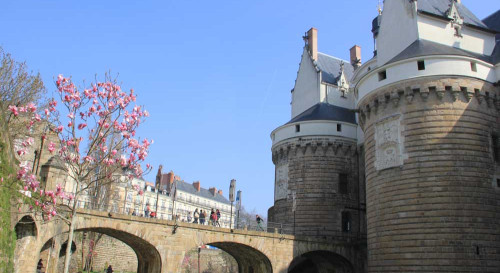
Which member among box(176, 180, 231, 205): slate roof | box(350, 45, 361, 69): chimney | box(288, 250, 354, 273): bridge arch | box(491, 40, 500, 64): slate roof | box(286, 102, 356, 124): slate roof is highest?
box(350, 45, 361, 69): chimney

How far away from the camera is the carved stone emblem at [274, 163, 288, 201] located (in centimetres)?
3123

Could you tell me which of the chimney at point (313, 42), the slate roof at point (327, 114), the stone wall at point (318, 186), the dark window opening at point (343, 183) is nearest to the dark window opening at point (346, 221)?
the stone wall at point (318, 186)

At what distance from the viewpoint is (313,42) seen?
36.6m

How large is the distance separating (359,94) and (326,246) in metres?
9.73

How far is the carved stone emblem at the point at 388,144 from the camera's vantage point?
2131 cm

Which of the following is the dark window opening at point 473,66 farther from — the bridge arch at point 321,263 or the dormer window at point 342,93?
the bridge arch at point 321,263

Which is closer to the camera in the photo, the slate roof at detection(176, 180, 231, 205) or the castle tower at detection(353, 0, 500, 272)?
the castle tower at detection(353, 0, 500, 272)

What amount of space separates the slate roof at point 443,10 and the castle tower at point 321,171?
25.2 ft

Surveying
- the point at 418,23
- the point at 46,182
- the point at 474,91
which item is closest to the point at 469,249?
the point at 474,91

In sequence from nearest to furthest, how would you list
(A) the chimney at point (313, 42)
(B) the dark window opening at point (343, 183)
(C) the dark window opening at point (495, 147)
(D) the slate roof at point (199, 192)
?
(C) the dark window opening at point (495, 147), (B) the dark window opening at point (343, 183), (A) the chimney at point (313, 42), (D) the slate roof at point (199, 192)

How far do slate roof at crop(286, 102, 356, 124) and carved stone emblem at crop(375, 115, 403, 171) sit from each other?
9044 mm

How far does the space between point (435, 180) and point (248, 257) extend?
13079 millimetres

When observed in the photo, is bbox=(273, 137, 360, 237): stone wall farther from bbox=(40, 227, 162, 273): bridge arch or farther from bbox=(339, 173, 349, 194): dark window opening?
bbox=(40, 227, 162, 273): bridge arch

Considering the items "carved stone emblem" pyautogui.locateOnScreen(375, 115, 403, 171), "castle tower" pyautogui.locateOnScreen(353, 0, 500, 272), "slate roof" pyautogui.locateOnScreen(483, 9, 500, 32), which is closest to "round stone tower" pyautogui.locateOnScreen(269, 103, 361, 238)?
"castle tower" pyautogui.locateOnScreen(353, 0, 500, 272)
